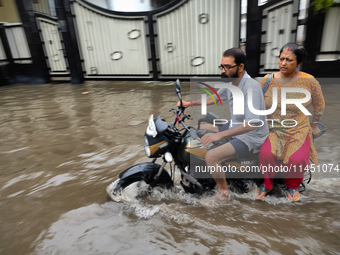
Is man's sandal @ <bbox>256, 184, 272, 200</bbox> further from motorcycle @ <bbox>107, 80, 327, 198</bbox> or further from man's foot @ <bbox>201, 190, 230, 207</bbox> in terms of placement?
man's foot @ <bbox>201, 190, 230, 207</bbox>

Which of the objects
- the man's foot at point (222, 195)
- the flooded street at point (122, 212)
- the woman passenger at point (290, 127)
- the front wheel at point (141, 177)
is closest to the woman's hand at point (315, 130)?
the woman passenger at point (290, 127)

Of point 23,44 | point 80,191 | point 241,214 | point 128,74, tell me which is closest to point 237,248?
point 241,214

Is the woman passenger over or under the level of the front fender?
over

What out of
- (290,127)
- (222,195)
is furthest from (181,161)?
(290,127)

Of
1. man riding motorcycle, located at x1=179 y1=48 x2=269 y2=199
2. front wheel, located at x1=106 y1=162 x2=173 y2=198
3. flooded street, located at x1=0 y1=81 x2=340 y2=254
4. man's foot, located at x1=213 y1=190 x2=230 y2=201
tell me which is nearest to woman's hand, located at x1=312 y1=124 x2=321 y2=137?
man riding motorcycle, located at x1=179 y1=48 x2=269 y2=199

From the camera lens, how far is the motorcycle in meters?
2.09

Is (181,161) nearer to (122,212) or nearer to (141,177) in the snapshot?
(141,177)

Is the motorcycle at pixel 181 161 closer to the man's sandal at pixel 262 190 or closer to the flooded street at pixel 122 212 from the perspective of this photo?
the man's sandal at pixel 262 190

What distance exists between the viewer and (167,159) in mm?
2074

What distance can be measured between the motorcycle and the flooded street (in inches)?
8.3

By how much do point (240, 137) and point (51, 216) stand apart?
201 cm

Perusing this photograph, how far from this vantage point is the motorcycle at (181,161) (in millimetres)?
2092

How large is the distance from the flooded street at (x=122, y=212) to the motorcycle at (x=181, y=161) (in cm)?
21

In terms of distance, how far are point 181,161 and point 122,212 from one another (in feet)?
2.62
